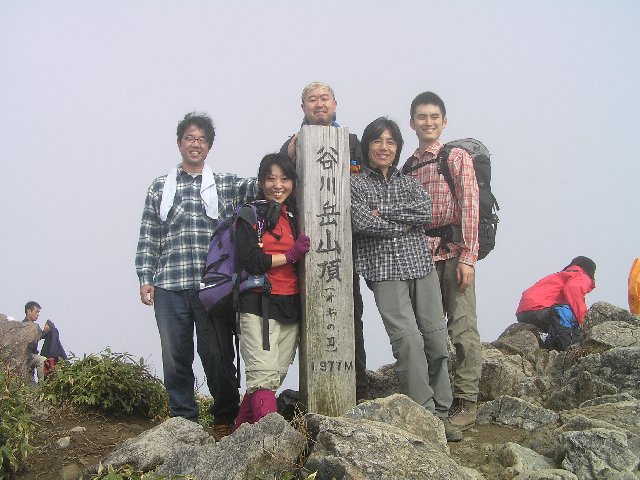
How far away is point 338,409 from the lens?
5.63 meters

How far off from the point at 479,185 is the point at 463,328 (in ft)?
4.74

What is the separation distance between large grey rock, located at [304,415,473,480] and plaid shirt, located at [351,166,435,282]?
5.98 ft

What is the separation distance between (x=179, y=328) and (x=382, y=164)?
92.1 inches

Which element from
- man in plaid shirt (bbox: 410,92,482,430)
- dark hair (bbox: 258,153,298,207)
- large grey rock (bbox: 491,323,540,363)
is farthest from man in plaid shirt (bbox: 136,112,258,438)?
large grey rock (bbox: 491,323,540,363)

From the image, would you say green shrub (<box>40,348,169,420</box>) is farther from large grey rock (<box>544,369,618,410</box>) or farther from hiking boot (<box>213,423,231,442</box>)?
large grey rock (<box>544,369,618,410</box>)

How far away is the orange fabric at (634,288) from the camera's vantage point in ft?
35.7

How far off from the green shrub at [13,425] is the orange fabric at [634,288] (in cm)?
935

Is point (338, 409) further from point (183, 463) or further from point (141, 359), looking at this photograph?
point (141, 359)

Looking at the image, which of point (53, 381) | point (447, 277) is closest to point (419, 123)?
point (447, 277)

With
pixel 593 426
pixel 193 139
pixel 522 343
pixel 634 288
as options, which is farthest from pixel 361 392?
pixel 634 288

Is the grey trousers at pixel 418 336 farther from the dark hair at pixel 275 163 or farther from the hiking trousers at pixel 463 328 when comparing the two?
the dark hair at pixel 275 163

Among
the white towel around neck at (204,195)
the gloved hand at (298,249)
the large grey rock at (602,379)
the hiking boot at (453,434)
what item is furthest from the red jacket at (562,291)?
the white towel around neck at (204,195)

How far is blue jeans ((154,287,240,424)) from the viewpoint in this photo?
19.1 ft

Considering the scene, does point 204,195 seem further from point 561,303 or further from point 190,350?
point 561,303
